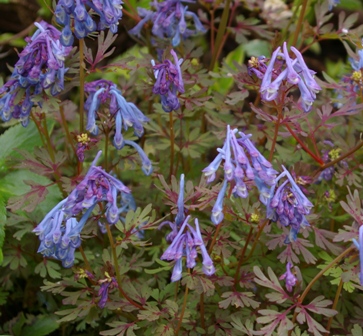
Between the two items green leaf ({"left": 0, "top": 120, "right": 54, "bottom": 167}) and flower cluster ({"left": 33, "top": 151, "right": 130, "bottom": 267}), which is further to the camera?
green leaf ({"left": 0, "top": 120, "right": 54, "bottom": 167})

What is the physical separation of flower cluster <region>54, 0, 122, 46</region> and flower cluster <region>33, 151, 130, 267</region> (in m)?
0.40

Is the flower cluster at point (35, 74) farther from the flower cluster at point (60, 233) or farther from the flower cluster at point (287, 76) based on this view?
the flower cluster at point (287, 76)

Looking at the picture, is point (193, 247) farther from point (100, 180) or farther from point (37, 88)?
point (37, 88)

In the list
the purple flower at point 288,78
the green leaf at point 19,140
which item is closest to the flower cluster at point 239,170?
the purple flower at point 288,78

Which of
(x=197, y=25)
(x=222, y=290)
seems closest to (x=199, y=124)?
(x=197, y=25)

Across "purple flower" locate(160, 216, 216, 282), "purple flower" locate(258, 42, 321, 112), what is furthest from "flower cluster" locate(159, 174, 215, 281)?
"purple flower" locate(258, 42, 321, 112)

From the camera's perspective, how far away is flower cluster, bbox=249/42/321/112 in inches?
65.6

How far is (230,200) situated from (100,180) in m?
0.39

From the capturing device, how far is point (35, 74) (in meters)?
1.81

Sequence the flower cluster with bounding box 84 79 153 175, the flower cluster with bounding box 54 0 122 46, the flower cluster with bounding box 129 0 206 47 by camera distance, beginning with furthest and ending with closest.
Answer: the flower cluster with bounding box 129 0 206 47 < the flower cluster with bounding box 84 79 153 175 < the flower cluster with bounding box 54 0 122 46

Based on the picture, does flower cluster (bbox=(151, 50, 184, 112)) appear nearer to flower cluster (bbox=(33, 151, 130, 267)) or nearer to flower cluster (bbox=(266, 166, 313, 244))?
flower cluster (bbox=(33, 151, 130, 267))

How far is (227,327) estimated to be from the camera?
193cm

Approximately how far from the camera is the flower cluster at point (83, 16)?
1.76 m

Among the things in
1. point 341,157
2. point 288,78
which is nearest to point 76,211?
point 288,78
